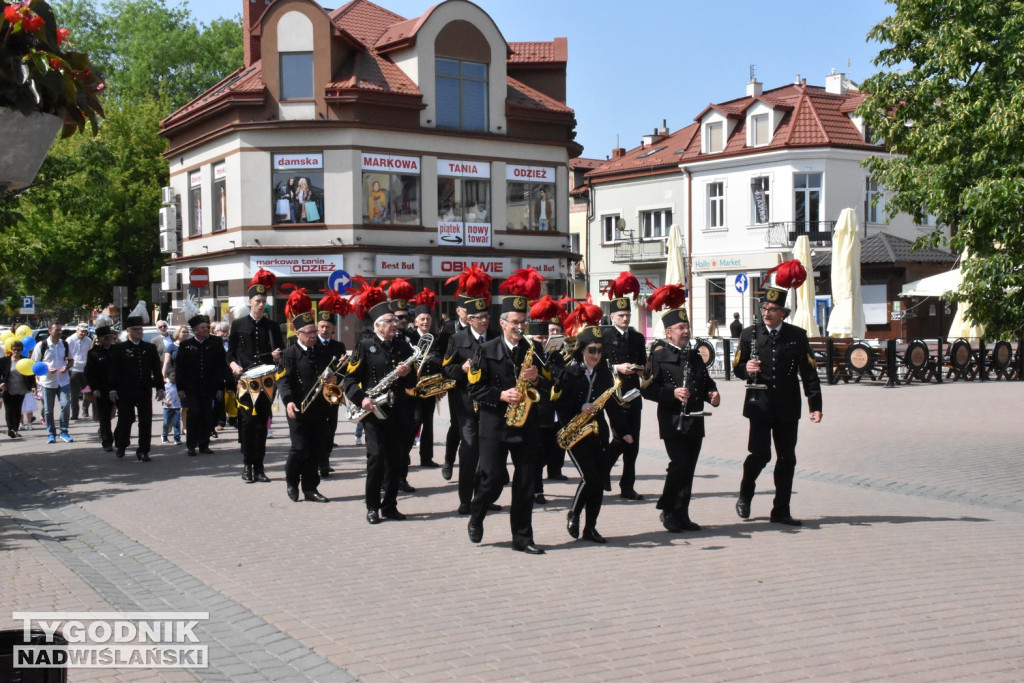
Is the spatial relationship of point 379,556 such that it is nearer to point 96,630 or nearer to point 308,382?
point 96,630

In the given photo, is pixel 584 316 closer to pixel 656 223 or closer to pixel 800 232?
pixel 800 232

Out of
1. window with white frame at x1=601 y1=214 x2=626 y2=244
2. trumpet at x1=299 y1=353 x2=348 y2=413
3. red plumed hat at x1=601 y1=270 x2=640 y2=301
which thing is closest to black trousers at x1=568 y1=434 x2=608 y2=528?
trumpet at x1=299 y1=353 x2=348 y2=413

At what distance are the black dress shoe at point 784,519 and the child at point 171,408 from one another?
976cm

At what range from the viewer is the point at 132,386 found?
1461cm

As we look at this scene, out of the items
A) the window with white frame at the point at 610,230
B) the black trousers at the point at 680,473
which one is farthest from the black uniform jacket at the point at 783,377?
the window with white frame at the point at 610,230

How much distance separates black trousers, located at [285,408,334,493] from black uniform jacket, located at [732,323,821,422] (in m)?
4.10

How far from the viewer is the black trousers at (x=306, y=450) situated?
35.2 ft

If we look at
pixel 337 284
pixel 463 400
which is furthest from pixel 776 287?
pixel 337 284

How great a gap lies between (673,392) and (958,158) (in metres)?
7.88

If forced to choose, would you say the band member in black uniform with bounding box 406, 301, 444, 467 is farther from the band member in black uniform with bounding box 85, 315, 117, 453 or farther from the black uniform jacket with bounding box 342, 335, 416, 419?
the band member in black uniform with bounding box 85, 315, 117, 453

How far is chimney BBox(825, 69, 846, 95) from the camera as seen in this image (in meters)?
49.6

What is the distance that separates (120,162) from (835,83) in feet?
101

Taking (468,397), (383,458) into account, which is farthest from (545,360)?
(383,458)

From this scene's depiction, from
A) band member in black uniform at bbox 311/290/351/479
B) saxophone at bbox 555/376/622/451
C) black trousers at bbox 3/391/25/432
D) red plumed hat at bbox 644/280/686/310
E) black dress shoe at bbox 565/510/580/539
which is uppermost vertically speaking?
red plumed hat at bbox 644/280/686/310
